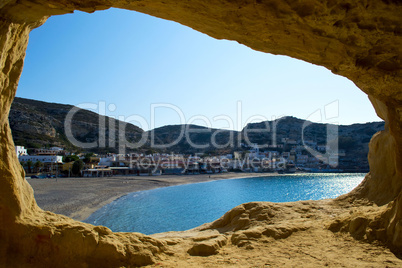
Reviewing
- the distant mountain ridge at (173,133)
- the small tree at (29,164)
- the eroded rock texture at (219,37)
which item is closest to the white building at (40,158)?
the small tree at (29,164)

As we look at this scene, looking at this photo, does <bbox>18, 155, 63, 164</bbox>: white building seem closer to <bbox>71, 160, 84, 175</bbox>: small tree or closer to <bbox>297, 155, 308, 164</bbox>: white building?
<bbox>71, 160, 84, 175</bbox>: small tree

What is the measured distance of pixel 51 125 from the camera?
294ft

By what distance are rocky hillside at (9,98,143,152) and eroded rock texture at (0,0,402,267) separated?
283 ft

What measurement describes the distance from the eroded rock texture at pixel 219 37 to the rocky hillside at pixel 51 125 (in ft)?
283

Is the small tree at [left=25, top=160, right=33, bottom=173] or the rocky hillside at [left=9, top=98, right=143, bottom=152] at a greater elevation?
the rocky hillside at [left=9, top=98, right=143, bottom=152]

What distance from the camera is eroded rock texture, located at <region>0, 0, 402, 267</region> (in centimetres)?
347

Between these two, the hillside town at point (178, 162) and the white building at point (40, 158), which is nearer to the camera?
the hillside town at point (178, 162)

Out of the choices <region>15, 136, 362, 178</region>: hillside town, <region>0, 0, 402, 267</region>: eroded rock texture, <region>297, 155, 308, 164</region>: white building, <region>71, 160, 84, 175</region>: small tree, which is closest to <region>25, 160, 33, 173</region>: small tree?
<region>15, 136, 362, 178</region>: hillside town

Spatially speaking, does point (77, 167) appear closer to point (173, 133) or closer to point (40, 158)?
point (40, 158)

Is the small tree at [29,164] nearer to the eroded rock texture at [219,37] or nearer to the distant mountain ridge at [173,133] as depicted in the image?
the distant mountain ridge at [173,133]

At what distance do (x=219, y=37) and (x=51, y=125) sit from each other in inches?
3970

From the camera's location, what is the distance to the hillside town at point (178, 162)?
61812mm

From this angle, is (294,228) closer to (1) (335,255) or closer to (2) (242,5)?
(1) (335,255)

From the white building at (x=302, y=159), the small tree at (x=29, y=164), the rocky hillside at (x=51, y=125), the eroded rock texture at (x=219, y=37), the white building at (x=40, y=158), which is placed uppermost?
the rocky hillside at (x=51, y=125)
